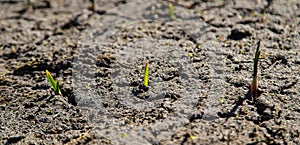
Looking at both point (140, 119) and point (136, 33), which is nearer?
point (140, 119)

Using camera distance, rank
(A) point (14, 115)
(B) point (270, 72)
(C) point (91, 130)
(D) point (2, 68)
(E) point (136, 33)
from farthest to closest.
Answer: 1. (E) point (136, 33)
2. (D) point (2, 68)
3. (B) point (270, 72)
4. (A) point (14, 115)
5. (C) point (91, 130)

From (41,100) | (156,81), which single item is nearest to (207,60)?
(156,81)

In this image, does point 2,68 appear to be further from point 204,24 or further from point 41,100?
point 204,24

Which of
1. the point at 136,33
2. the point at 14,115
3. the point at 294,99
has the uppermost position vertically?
the point at 136,33

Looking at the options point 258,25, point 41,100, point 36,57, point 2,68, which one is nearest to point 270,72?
point 258,25

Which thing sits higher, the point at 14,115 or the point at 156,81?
the point at 156,81

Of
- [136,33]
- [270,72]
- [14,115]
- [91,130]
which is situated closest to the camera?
[91,130]
